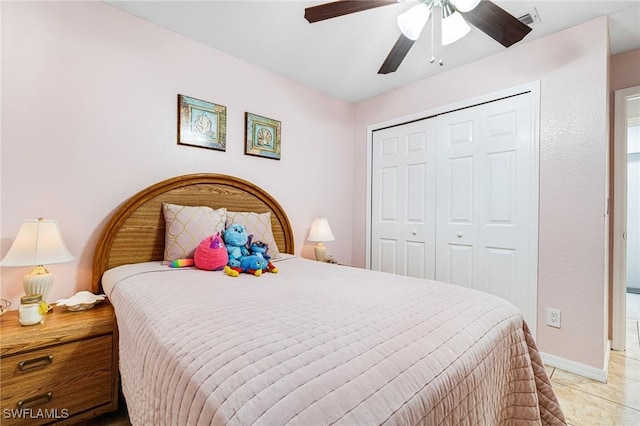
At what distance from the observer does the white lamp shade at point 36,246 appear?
1421 millimetres

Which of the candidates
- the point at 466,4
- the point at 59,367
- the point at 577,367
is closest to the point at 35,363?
the point at 59,367

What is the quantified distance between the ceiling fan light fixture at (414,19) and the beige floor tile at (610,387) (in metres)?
2.37

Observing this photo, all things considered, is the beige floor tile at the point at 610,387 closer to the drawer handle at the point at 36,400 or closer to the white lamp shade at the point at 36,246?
the drawer handle at the point at 36,400

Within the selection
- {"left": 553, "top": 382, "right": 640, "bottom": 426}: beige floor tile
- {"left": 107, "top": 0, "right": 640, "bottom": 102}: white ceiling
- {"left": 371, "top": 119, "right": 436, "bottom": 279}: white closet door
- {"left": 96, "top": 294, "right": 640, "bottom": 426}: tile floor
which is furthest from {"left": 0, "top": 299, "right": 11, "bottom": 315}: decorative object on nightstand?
{"left": 553, "top": 382, "right": 640, "bottom": 426}: beige floor tile

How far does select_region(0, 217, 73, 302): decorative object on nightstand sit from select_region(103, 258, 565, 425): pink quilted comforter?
36 cm

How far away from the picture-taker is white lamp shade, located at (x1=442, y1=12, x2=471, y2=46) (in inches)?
63.5

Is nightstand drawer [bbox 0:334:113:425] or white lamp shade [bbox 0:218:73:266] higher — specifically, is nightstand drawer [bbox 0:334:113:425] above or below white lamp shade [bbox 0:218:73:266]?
below

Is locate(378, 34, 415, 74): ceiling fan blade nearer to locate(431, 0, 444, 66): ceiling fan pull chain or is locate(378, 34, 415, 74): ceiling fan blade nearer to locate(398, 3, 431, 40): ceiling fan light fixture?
locate(398, 3, 431, 40): ceiling fan light fixture

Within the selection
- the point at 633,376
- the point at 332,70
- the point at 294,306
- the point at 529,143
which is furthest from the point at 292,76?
the point at 633,376

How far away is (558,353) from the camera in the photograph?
82.8 inches

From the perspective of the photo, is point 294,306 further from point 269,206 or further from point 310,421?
point 269,206

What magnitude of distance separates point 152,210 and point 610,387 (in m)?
3.22

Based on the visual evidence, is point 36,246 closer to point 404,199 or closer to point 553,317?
point 404,199

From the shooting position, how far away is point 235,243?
1.95m
